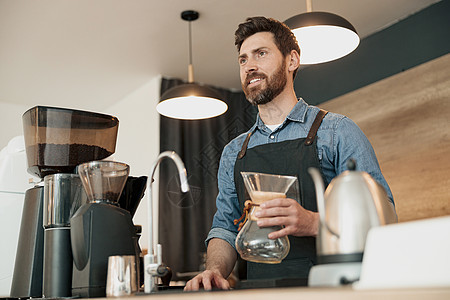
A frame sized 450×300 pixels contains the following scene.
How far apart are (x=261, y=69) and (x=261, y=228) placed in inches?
35.1

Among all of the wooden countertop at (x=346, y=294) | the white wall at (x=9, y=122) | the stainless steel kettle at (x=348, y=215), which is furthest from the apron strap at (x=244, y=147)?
the white wall at (x=9, y=122)

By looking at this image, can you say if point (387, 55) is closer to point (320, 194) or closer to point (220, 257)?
point (220, 257)

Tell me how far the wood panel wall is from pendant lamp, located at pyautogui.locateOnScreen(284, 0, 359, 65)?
106cm

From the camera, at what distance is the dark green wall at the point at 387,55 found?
3564 millimetres

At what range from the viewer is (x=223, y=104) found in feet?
11.9

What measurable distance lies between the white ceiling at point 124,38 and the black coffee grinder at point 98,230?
7.82 feet

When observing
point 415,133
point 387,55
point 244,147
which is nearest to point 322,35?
point 244,147

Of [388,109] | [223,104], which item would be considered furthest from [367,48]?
[223,104]

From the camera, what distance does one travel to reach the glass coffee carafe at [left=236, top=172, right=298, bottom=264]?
1216 mm

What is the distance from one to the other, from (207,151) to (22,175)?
3.04 meters

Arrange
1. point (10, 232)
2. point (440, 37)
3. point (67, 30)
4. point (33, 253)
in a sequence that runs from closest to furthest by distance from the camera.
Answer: point (33, 253)
point (10, 232)
point (440, 37)
point (67, 30)

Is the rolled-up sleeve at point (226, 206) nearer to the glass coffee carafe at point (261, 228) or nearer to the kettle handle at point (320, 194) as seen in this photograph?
the glass coffee carafe at point (261, 228)

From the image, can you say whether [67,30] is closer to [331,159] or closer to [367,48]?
[367,48]

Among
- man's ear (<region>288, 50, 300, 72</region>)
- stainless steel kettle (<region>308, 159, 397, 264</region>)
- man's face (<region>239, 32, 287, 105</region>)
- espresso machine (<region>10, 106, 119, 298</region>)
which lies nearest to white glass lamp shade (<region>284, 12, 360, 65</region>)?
man's ear (<region>288, 50, 300, 72</region>)
